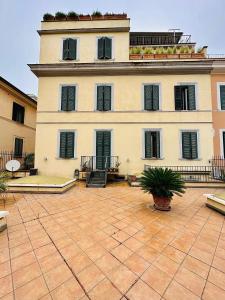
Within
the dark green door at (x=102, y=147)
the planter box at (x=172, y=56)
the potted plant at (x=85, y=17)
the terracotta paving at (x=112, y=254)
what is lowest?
the terracotta paving at (x=112, y=254)

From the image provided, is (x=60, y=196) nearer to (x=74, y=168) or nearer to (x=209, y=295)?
(x=74, y=168)

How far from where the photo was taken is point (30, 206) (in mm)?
4797

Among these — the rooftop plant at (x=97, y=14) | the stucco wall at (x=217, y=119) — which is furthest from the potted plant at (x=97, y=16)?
the stucco wall at (x=217, y=119)

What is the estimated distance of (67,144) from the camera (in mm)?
9570

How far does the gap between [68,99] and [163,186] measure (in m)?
8.47

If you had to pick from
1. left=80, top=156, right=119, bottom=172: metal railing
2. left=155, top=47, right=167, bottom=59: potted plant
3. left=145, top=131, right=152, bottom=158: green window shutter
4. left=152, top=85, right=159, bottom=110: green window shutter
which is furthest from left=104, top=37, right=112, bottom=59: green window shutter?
left=80, top=156, right=119, bottom=172: metal railing

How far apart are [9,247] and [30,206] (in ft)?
7.52

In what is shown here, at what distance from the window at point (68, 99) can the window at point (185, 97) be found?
7050 mm

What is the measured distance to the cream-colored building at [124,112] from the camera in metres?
9.35

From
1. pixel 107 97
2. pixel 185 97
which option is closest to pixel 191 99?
pixel 185 97

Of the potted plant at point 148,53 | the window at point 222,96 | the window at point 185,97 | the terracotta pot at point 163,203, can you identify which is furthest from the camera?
the potted plant at point 148,53

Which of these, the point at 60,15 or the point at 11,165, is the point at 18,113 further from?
the point at 60,15

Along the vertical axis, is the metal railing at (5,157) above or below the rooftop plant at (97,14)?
below

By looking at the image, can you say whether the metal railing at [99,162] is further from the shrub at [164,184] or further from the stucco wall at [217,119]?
the stucco wall at [217,119]
